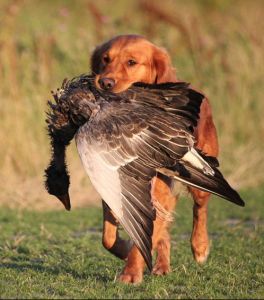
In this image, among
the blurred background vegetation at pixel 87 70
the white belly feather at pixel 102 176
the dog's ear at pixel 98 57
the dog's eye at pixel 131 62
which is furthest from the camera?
the blurred background vegetation at pixel 87 70

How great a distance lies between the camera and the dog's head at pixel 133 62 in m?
5.74

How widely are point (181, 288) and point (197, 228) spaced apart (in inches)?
58.5

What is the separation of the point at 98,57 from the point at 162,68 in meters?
0.59

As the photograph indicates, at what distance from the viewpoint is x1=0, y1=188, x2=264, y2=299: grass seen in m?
4.49

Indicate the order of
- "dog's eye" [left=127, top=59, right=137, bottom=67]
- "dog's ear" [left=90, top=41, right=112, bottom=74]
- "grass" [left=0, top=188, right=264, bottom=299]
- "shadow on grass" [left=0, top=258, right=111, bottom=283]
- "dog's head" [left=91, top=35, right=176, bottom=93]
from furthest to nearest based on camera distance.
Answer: "dog's ear" [left=90, top=41, right=112, bottom=74] < "dog's eye" [left=127, top=59, right=137, bottom=67] < "dog's head" [left=91, top=35, right=176, bottom=93] < "shadow on grass" [left=0, top=258, right=111, bottom=283] < "grass" [left=0, top=188, right=264, bottom=299]

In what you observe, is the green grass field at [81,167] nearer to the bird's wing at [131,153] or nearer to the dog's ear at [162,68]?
the bird's wing at [131,153]

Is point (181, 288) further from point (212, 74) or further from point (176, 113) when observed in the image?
point (212, 74)

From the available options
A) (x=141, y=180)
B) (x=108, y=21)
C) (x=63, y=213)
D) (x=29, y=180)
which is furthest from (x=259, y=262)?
(x=108, y=21)

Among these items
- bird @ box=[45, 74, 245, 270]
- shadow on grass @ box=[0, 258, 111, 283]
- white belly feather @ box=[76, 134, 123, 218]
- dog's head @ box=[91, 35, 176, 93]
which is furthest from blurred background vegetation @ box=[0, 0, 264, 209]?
white belly feather @ box=[76, 134, 123, 218]

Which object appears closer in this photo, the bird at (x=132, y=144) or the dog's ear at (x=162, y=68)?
the bird at (x=132, y=144)

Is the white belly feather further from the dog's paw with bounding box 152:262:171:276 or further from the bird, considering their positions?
the dog's paw with bounding box 152:262:171:276

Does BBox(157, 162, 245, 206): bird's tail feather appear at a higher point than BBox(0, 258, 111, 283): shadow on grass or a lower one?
higher

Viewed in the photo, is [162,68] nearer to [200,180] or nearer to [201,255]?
[200,180]

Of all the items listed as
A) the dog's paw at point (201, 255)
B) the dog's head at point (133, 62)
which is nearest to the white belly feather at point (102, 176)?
the dog's head at point (133, 62)
